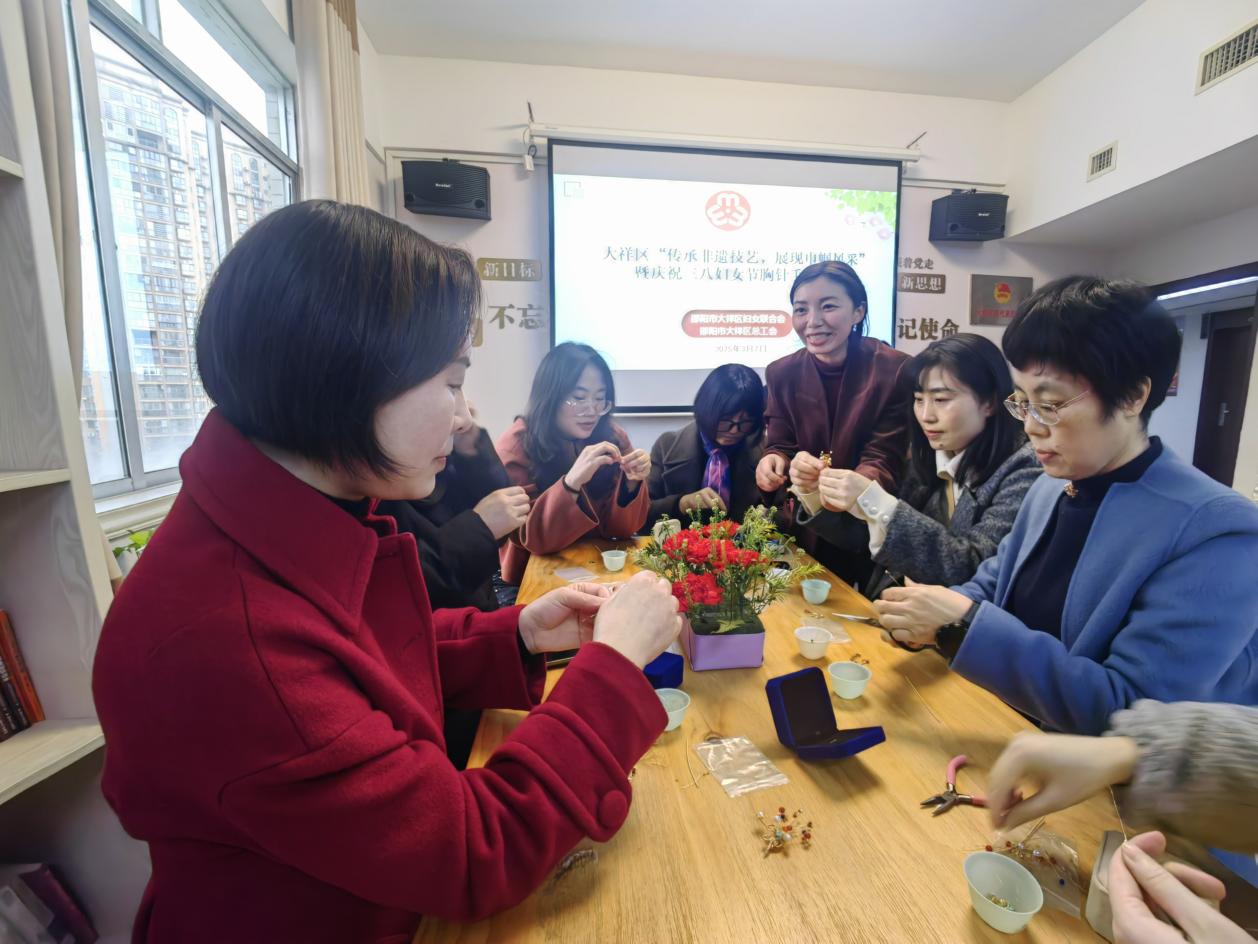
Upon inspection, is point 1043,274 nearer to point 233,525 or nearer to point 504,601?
point 504,601

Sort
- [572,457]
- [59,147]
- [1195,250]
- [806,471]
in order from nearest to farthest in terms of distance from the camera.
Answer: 1. [59,147]
2. [806,471]
3. [572,457]
4. [1195,250]

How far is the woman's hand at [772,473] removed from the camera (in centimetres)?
228

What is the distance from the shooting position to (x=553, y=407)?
245 cm

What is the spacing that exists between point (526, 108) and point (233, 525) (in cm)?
394

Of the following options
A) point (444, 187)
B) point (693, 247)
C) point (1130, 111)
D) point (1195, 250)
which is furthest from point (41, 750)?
point (1195, 250)

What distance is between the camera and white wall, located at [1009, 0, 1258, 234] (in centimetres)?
274

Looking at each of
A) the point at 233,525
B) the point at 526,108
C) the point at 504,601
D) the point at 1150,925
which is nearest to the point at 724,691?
the point at 1150,925

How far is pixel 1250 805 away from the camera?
55 centimetres

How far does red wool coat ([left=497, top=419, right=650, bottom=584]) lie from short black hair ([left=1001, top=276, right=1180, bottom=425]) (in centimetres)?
150

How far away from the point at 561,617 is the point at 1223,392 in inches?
232

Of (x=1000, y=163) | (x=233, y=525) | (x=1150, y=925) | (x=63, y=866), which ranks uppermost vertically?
(x=1000, y=163)

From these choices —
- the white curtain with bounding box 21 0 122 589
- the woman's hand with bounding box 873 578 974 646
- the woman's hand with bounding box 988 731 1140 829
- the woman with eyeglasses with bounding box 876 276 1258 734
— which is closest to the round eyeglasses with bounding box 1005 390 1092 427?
the woman with eyeglasses with bounding box 876 276 1258 734

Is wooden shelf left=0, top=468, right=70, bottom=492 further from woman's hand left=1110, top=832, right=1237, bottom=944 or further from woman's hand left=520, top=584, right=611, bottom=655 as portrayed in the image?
woman's hand left=1110, top=832, right=1237, bottom=944

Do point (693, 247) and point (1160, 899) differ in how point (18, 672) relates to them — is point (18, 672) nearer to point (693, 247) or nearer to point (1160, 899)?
point (1160, 899)
